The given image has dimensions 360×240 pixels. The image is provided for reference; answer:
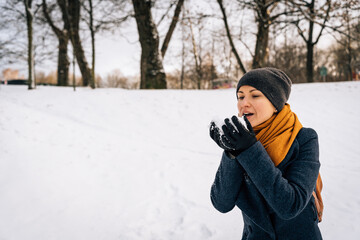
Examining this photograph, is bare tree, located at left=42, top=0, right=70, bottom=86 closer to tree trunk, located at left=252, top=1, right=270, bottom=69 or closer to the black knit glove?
tree trunk, located at left=252, top=1, right=270, bottom=69

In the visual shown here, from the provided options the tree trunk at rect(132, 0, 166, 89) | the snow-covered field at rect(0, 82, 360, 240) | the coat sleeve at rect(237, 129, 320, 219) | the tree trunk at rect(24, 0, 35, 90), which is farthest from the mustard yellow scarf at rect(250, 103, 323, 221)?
the tree trunk at rect(24, 0, 35, 90)

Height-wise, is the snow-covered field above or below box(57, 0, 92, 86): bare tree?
below

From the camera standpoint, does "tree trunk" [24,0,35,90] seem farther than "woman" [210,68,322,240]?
Yes

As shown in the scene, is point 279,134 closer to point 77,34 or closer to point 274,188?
point 274,188

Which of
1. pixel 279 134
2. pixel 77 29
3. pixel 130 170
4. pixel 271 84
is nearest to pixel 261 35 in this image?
pixel 130 170

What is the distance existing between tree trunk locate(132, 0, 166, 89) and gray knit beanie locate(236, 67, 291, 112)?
9244mm

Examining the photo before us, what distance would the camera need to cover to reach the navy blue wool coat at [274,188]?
2.94 ft

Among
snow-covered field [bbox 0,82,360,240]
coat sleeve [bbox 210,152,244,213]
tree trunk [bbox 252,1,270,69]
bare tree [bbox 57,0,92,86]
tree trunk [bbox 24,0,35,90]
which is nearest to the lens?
coat sleeve [bbox 210,152,244,213]

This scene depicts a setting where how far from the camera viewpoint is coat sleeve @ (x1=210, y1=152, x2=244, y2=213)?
0.99m

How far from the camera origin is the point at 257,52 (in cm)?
937

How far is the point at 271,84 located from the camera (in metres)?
1.11

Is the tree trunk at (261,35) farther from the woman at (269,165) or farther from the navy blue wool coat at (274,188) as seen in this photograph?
the navy blue wool coat at (274,188)

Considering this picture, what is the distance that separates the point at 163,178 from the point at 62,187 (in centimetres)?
171

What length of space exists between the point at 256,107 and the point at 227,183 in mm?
418
